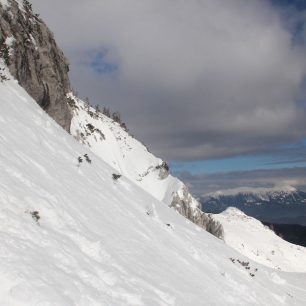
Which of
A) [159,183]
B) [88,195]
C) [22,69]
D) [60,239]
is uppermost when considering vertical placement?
[159,183]

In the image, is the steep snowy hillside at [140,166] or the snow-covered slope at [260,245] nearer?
the steep snowy hillside at [140,166]

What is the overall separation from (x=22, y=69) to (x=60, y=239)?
23533mm

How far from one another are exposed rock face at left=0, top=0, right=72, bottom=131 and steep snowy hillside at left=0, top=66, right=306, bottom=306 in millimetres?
6843

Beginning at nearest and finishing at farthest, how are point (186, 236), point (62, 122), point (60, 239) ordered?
point (60, 239), point (186, 236), point (62, 122)

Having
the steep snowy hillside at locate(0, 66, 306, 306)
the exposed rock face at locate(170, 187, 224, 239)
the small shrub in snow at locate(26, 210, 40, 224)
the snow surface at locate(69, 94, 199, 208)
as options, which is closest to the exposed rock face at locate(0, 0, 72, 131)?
the steep snowy hillside at locate(0, 66, 306, 306)

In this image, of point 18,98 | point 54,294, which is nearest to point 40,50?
point 18,98

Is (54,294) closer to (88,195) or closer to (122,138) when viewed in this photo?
(88,195)

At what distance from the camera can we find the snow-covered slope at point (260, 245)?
11738cm

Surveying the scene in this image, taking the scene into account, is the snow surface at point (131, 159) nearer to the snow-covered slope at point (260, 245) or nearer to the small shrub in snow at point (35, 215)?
the snow-covered slope at point (260, 245)

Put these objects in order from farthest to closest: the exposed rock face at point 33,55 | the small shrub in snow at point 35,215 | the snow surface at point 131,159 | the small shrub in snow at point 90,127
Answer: the snow surface at point 131,159
the small shrub in snow at point 90,127
the exposed rock face at point 33,55
the small shrub in snow at point 35,215

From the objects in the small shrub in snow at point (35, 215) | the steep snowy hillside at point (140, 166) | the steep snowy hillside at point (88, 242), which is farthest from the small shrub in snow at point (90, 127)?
the small shrub in snow at point (35, 215)

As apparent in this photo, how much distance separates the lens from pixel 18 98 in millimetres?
23500

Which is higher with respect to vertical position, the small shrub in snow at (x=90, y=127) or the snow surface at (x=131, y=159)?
the snow surface at (x=131, y=159)

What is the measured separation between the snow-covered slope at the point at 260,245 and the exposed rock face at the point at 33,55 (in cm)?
8071
